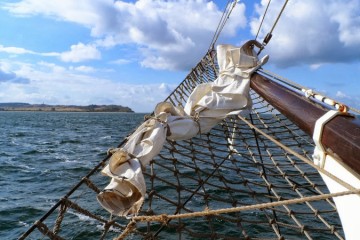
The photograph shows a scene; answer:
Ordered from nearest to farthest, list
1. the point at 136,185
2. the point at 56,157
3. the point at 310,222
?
1. the point at 136,185
2. the point at 310,222
3. the point at 56,157

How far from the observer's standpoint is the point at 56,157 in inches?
618

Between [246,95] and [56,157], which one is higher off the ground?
[246,95]

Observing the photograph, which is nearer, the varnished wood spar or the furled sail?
the varnished wood spar

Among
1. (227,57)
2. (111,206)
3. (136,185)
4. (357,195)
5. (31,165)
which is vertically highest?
(227,57)

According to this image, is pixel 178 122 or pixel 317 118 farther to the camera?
pixel 178 122

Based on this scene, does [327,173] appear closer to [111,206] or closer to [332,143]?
[332,143]

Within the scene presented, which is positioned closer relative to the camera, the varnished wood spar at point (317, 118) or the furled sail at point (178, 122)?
the varnished wood spar at point (317, 118)

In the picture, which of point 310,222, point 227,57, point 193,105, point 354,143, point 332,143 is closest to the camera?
point 354,143

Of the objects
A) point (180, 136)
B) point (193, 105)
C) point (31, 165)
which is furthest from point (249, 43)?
point (31, 165)

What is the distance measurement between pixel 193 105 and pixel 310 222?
464 centimetres

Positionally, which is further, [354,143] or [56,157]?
[56,157]

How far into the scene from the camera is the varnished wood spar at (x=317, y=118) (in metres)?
1.46

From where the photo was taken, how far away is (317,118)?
193 cm

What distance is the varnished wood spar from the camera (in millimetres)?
1464
